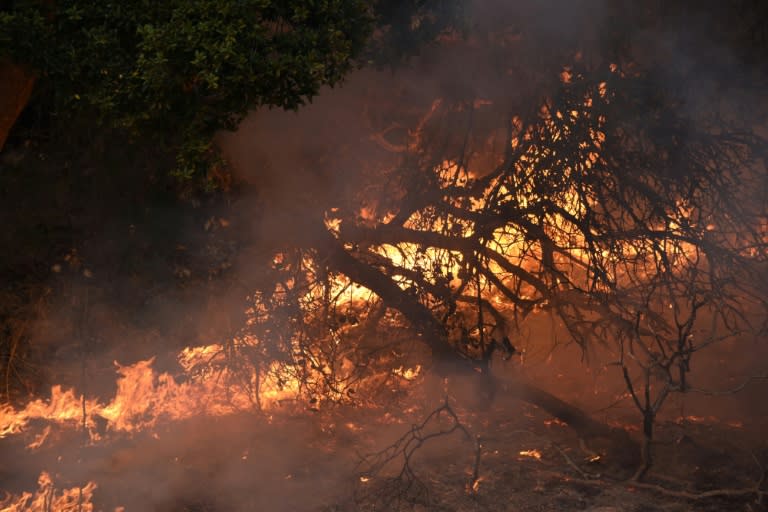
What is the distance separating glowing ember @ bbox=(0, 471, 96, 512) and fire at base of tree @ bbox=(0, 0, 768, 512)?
29 mm

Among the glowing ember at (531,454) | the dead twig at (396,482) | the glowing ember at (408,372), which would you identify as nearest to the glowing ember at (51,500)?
the dead twig at (396,482)

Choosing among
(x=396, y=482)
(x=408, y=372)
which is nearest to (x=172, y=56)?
(x=396, y=482)

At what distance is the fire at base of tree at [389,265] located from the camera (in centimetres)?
620

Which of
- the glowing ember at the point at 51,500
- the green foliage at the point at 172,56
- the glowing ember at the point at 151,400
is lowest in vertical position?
the glowing ember at the point at 51,500

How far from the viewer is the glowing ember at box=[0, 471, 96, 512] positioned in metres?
5.98

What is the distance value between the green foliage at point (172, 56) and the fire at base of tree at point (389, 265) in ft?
6.94

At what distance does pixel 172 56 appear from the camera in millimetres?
3783

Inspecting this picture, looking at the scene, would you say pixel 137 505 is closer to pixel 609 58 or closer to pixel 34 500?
pixel 34 500

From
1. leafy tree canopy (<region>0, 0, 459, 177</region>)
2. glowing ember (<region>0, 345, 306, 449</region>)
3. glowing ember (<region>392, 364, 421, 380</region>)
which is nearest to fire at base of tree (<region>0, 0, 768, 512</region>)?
glowing ember (<region>0, 345, 306, 449</region>)

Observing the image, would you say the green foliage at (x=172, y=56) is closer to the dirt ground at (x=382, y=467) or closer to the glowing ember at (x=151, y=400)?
the dirt ground at (x=382, y=467)

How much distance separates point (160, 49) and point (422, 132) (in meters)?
3.82

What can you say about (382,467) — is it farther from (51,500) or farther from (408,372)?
(51,500)

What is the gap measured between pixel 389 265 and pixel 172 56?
3.89 m

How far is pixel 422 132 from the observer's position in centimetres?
726
